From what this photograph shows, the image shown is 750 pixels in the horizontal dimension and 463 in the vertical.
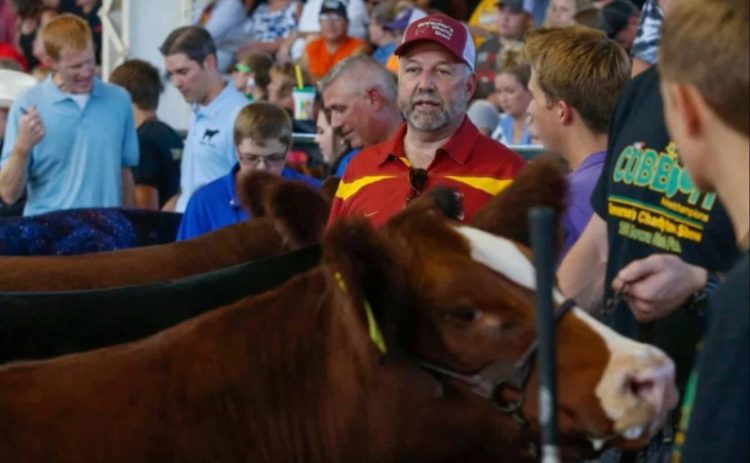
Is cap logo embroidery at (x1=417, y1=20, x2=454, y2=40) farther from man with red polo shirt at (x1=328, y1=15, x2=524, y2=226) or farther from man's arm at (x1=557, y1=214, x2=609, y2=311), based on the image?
man's arm at (x1=557, y1=214, x2=609, y2=311)

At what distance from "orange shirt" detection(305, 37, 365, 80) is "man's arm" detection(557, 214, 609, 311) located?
868cm

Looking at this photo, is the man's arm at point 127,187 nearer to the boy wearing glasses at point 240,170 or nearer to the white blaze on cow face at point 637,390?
the boy wearing glasses at point 240,170

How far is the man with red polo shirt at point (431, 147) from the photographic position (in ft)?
16.5

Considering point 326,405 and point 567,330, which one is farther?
point 326,405

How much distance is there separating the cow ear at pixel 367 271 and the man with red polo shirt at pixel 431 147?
5.36 feet

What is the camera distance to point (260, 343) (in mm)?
3447

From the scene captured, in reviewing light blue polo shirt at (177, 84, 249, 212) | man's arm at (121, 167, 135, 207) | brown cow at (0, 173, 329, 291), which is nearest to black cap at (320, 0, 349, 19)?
light blue polo shirt at (177, 84, 249, 212)

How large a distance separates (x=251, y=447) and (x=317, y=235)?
125cm

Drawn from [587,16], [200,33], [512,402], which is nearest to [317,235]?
[512,402]

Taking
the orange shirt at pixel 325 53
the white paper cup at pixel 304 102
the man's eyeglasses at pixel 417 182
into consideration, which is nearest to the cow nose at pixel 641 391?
the man's eyeglasses at pixel 417 182

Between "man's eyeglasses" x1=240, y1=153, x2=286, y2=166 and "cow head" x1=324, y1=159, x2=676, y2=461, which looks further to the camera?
"man's eyeglasses" x1=240, y1=153, x2=286, y2=166

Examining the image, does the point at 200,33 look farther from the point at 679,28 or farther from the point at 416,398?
the point at 679,28

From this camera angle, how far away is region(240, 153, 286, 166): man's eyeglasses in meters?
7.24

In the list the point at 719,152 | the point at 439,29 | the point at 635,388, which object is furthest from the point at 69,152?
the point at 719,152
